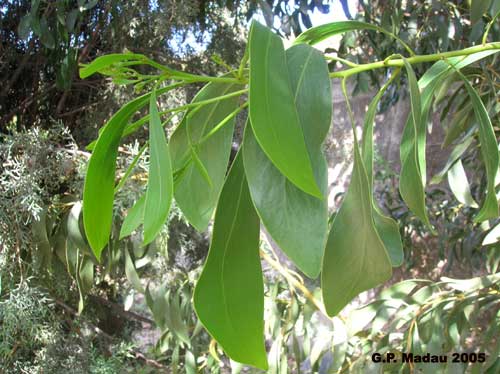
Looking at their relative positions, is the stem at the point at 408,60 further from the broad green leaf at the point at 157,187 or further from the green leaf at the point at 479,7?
the green leaf at the point at 479,7

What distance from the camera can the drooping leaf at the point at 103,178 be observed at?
31 centimetres

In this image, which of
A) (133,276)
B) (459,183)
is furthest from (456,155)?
(133,276)

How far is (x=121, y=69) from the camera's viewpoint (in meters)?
0.32

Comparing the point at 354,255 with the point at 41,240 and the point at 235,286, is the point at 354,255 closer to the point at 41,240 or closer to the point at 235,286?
the point at 235,286

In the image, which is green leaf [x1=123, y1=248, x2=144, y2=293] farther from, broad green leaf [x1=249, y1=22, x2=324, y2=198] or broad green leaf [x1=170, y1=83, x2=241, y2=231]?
broad green leaf [x1=249, y1=22, x2=324, y2=198]

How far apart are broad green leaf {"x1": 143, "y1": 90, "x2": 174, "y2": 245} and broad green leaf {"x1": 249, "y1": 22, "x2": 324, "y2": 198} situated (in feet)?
0.14

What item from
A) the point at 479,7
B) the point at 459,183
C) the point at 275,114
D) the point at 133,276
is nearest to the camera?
the point at 275,114

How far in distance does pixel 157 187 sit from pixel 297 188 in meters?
0.07

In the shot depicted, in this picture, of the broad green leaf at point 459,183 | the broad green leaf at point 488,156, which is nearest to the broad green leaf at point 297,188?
the broad green leaf at point 488,156

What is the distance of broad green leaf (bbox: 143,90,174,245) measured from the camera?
0.25 meters

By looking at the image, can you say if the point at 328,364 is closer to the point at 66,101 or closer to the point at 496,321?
the point at 496,321

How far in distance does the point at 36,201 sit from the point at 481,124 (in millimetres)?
717

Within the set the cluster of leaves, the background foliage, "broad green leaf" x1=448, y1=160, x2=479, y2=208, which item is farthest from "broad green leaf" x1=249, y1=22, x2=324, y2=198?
"broad green leaf" x1=448, y1=160, x2=479, y2=208

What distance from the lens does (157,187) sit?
26 cm
